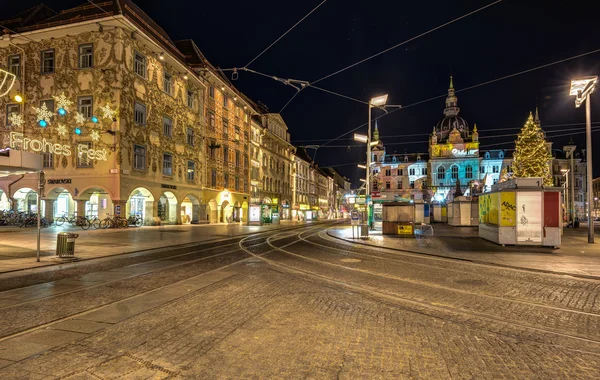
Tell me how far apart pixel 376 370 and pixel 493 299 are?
4868mm

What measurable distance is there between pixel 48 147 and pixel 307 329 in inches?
920

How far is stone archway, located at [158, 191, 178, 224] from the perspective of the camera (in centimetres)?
3644

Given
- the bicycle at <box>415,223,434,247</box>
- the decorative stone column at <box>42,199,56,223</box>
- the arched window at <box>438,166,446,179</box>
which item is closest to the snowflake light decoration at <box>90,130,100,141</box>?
the decorative stone column at <box>42,199,56,223</box>

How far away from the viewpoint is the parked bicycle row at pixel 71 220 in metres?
28.5

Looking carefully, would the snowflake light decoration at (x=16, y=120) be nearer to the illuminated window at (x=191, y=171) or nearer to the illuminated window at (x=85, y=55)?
the illuminated window at (x=85, y=55)

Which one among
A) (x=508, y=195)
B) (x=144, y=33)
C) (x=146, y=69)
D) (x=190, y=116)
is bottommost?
(x=508, y=195)

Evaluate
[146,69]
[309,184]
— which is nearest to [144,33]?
[146,69]

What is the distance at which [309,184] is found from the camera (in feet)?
287

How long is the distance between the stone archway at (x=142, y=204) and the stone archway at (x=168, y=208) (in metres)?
2.07

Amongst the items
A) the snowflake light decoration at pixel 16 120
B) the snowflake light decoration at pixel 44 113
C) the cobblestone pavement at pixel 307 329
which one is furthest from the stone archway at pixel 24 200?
the cobblestone pavement at pixel 307 329

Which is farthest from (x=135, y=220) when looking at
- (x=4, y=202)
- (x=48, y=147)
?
(x=4, y=202)

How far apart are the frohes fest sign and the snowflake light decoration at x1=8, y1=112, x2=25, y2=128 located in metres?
6.75

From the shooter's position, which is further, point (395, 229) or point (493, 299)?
point (395, 229)

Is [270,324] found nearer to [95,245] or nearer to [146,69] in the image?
[95,245]
